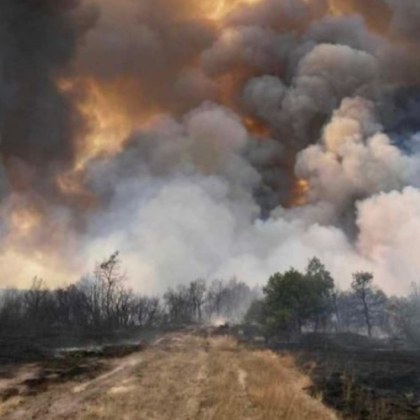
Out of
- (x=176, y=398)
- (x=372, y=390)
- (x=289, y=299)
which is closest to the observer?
(x=176, y=398)

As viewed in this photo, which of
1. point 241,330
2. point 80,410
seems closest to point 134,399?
point 80,410

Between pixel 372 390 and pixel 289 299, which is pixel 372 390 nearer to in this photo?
pixel 372 390

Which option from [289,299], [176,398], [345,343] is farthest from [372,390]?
[345,343]

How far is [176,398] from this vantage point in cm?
2564

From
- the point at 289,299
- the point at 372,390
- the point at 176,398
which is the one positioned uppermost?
the point at 289,299

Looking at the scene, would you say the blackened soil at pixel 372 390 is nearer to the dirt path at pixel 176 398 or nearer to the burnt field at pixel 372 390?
the burnt field at pixel 372 390

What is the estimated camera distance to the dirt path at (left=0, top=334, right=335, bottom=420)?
70.7 feet

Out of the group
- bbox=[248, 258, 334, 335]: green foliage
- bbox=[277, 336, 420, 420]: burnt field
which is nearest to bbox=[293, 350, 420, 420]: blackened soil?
bbox=[277, 336, 420, 420]: burnt field

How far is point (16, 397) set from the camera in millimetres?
26469

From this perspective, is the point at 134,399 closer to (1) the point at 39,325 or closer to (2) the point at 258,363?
(2) the point at 258,363

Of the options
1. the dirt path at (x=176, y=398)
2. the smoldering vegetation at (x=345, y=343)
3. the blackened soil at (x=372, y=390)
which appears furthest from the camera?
the smoldering vegetation at (x=345, y=343)

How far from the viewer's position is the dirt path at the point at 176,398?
21.5 meters

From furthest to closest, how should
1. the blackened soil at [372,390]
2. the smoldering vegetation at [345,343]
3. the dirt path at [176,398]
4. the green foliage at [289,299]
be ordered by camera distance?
the green foliage at [289,299] → the smoldering vegetation at [345,343] → the blackened soil at [372,390] → the dirt path at [176,398]

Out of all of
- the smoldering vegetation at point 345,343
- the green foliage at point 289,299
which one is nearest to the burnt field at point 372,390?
the smoldering vegetation at point 345,343
